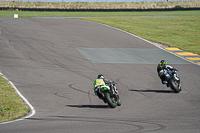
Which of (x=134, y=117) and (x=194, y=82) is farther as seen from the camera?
(x=194, y=82)

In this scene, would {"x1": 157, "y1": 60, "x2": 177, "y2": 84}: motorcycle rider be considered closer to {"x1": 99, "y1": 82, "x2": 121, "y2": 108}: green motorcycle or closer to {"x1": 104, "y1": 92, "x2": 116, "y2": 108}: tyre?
{"x1": 99, "y1": 82, "x2": 121, "y2": 108}: green motorcycle

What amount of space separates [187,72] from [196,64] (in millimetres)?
3195

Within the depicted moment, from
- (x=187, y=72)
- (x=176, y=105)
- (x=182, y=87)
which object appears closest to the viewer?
(x=176, y=105)

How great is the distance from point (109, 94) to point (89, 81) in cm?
492

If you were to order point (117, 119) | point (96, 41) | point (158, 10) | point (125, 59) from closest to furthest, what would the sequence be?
point (117, 119) < point (125, 59) < point (96, 41) < point (158, 10)

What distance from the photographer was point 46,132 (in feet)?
27.2

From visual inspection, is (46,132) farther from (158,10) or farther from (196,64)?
(158,10)

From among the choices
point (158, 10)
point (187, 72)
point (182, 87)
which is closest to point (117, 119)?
point (182, 87)

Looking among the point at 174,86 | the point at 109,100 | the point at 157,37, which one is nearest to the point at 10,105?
the point at 109,100

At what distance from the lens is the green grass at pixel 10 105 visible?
10445mm

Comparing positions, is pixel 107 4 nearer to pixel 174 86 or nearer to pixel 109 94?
pixel 174 86

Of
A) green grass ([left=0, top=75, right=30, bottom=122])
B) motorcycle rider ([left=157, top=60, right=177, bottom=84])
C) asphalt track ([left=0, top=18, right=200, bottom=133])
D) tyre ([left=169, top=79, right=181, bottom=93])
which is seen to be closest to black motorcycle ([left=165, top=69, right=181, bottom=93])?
tyre ([left=169, top=79, right=181, bottom=93])

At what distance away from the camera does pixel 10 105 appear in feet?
38.0

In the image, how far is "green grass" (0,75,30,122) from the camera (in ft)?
34.3
